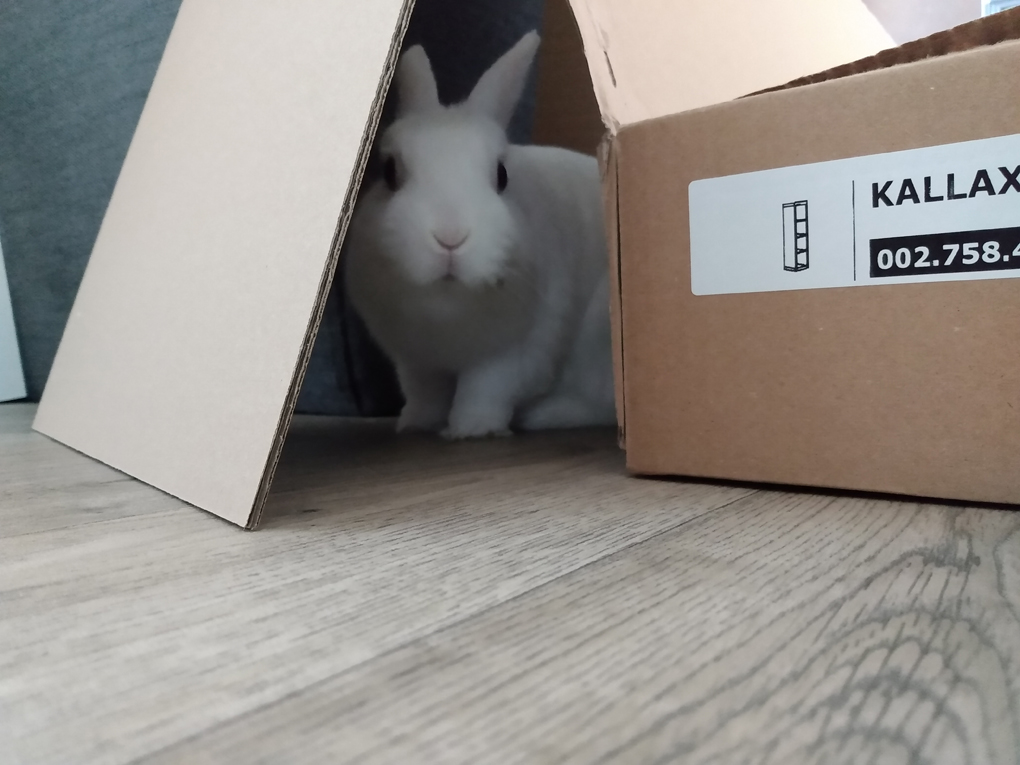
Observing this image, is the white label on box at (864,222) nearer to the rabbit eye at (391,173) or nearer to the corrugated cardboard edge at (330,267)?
the corrugated cardboard edge at (330,267)

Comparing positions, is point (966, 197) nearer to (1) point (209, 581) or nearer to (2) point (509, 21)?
(1) point (209, 581)

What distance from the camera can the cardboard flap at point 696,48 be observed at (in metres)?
0.88

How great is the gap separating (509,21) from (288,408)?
134 centimetres

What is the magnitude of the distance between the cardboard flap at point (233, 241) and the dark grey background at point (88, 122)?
586mm

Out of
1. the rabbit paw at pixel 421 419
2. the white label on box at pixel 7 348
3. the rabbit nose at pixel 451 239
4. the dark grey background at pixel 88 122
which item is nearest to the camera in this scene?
the rabbit nose at pixel 451 239

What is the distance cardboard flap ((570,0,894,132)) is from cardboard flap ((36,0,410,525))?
281 mm

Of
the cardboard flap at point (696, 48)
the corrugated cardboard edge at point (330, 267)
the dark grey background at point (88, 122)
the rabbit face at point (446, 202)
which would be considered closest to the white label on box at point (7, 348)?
the dark grey background at point (88, 122)

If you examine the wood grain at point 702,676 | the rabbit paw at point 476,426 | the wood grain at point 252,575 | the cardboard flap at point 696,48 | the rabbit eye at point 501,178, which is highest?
the cardboard flap at point 696,48

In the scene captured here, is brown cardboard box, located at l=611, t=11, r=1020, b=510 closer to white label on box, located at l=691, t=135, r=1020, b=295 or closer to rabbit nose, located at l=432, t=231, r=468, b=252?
white label on box, located at l=691, t=135, r=1020, b=295

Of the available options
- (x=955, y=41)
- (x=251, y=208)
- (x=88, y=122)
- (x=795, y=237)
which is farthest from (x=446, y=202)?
(x=88, y=122)

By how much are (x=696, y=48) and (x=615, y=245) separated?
38 centimetres

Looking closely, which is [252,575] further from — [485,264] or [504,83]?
[504,83]

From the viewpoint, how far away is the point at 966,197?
2.31 ft

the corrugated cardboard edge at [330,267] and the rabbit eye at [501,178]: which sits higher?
the rabbit eye at [501,178]
